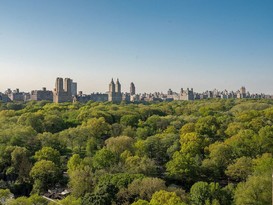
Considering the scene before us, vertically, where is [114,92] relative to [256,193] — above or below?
above

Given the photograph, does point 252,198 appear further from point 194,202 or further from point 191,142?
point 191,142

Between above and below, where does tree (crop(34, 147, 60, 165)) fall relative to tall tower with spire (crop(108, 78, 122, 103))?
below

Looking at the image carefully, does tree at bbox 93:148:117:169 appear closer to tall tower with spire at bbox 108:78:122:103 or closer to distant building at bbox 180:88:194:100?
tall tower with spire at bbox 108:78:122:103

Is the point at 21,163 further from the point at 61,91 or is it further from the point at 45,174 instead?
the point at 61,91

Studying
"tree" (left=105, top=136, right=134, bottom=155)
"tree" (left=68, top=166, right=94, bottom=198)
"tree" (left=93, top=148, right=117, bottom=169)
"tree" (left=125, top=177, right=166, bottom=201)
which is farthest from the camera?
"tree" (left=105, top=136, right=134, bottom=155)

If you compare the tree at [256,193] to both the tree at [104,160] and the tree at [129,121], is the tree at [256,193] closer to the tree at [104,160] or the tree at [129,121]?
the tree at [104,160]

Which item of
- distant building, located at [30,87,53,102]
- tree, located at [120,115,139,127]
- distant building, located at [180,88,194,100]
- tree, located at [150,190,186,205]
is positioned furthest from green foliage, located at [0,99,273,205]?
distant building, located at [180,88,194,100]

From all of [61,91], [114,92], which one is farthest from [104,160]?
[114,92]

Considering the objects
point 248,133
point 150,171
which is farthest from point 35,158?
point 248,133

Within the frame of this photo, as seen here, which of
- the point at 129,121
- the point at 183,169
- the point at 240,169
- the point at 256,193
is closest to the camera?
the point at 256,193
